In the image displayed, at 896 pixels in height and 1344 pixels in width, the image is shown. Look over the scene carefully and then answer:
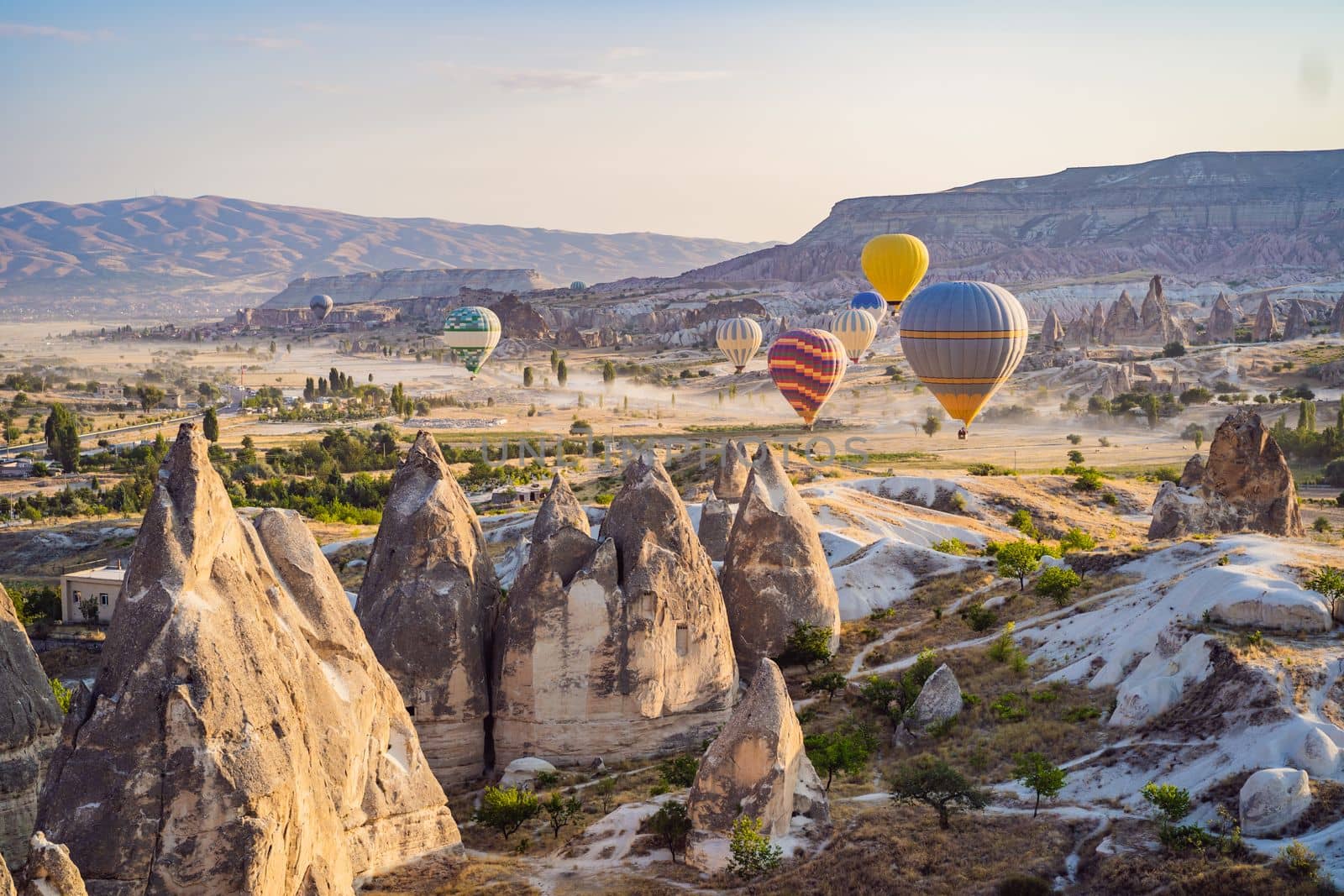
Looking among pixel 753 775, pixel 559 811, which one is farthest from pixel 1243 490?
pixel 559 811

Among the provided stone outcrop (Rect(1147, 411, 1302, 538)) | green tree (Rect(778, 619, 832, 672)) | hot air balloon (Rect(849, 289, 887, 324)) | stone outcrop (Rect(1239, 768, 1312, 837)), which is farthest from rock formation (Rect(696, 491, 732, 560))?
hot air balloon (Rect(849, 289, 887, 324))

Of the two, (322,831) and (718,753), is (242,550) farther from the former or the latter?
(718,753)

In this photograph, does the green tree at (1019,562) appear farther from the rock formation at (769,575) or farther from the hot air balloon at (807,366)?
the hot air balloon at (807,366)

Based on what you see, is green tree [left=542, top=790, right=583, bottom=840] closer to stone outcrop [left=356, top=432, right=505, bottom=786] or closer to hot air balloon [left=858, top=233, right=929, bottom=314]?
stone outcrop [left=356, top=432, right=505, bottom=786]

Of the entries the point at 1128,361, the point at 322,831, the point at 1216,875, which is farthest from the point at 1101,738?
the point at 1128,361

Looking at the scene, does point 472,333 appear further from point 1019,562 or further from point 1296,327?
point 1019,562

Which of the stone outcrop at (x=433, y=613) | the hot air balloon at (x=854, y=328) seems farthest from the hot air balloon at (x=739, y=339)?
the stone outcrop at (x=433, y=613)
